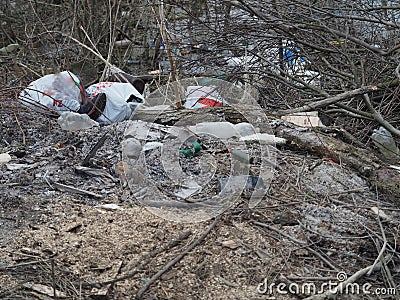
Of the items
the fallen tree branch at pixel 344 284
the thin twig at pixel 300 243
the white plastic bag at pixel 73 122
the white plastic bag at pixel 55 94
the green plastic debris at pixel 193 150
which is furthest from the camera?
the white plastic bag at pixel 55 94

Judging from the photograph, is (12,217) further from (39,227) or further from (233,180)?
(233,180)

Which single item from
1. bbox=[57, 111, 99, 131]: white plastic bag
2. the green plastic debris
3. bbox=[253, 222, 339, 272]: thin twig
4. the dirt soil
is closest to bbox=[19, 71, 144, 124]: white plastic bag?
bbox=[57, 111, 99, 131]: white plastic bag

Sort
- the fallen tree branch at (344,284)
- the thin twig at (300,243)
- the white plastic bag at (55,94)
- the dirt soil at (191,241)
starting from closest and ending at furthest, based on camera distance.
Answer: the fallen tree branch at (344,284), the dirt soil at (191,241), the thin twig at (300,243), the white plastic bag at (55,94)

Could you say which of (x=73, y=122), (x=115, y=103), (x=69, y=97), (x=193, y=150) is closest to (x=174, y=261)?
(x=193, y=150)

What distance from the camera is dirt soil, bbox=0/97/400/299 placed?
7.35ft

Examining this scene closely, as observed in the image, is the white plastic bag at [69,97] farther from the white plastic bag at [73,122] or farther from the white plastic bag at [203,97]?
the white plastic bag at [203,97]

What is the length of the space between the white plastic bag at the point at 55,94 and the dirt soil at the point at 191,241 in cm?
146

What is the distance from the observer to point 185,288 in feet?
7.39

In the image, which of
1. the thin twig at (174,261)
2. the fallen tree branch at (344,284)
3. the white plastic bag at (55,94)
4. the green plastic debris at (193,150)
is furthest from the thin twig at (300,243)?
the white plastic bag at (55,94)

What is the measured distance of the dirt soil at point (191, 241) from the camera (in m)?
2.24

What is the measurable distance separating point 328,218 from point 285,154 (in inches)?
41.2

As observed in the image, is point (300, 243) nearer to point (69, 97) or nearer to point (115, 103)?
point (115, 103)

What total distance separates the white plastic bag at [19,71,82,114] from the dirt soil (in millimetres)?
1455

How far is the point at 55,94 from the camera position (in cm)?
495
